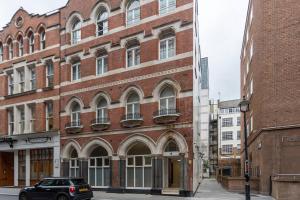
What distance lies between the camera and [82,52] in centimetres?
3023

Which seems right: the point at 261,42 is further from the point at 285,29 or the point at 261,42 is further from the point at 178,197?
the point at 178,197

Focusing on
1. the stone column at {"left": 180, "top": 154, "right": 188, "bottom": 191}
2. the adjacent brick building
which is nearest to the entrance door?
the stone column at {"left": 180, "top": 154, "right": 188, "bottom": 191}

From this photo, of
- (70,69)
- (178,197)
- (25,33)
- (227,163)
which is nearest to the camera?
(178,197)

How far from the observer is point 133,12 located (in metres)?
27.5

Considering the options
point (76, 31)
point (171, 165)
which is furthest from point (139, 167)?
point (76, 31)

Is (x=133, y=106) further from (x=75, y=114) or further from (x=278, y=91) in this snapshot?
(x=278, y=91)

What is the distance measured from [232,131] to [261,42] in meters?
63.5

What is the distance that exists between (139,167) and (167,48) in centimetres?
844

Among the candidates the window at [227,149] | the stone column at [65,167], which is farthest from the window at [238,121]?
the stone column at [65,167]

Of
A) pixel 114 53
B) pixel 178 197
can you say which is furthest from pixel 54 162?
pixel 178 197

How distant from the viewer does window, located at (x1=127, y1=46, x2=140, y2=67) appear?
27.0 meters

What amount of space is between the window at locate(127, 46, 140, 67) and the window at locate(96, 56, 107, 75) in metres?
2.30

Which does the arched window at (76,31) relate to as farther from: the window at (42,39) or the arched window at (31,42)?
the arched window at (31,42)

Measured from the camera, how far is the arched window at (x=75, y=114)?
1190 inches
